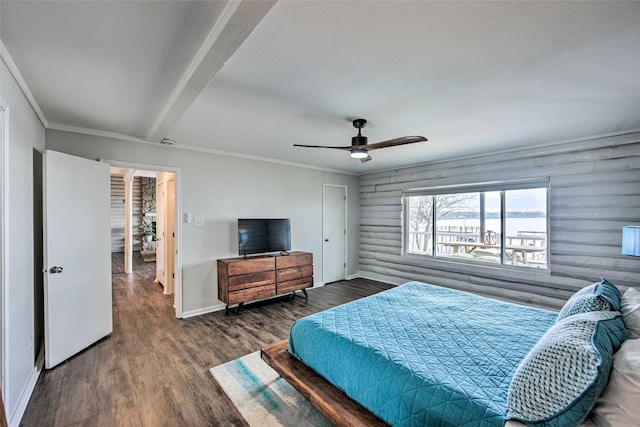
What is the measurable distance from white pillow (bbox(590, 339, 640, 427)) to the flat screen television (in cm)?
390

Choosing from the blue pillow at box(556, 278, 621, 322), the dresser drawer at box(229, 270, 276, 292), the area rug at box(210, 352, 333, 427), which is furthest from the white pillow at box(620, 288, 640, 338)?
the dresser drawer at box(229, 270, 276, 292)

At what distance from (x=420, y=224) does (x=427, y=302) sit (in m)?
2.99

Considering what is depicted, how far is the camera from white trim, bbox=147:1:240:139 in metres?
1.35

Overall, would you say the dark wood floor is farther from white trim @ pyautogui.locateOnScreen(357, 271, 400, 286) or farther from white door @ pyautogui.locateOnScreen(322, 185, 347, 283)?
white trim @ pyautogui.locateOnScreen(357, 271, 400, 286)

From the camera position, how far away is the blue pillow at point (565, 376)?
107cm

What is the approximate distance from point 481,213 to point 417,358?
3708 mm

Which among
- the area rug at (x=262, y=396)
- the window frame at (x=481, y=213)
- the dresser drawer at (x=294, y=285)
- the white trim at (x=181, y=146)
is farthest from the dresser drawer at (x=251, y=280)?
the window frame at (x=481, y=213)

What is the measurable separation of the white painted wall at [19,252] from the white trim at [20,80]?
0.13 ft

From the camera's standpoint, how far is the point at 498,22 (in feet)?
4.77

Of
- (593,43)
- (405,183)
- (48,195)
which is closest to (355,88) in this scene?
(593,43)

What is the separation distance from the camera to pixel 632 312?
1.56m

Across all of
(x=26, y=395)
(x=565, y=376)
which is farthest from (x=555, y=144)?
(x=26, y=395)

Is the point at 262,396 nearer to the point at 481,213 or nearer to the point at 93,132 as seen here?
the point at 93,132

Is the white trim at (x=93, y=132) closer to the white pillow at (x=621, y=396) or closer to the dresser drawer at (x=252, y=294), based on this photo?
the dresser drawer at (x=252, y=294)
